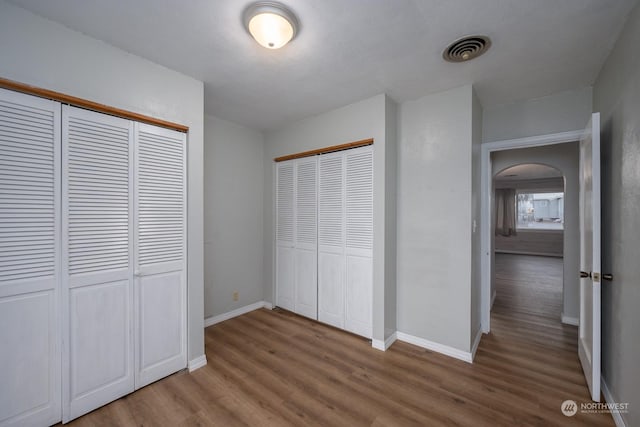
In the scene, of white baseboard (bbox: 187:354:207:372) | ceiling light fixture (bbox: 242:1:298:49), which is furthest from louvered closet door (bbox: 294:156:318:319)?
ceiling light fixture (bbox: 242:1:298:49)

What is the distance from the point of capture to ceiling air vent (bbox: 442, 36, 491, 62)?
178 cm

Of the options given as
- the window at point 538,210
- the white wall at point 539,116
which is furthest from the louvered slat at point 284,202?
the window at point 538,210

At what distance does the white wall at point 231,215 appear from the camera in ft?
10.5

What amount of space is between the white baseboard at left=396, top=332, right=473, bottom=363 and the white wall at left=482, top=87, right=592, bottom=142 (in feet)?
7.54

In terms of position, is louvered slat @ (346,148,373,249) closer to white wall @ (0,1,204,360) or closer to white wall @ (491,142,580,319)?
white wall @ (0,1,204,360)

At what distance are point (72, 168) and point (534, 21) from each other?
3.12 m

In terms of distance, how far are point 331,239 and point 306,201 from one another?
2.01 feet

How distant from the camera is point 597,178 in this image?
6.03 feet

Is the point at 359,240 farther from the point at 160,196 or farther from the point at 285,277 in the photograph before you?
the point at 160,196

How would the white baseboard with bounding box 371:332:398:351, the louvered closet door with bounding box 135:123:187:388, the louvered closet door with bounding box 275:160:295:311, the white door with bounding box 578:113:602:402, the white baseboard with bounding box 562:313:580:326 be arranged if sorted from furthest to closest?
the louvered closet door with bounding box 275:160:295:311, the white baseboard with bounding box 562:313:580:326, the white baseboard with bounding box 371:332:398:351, the louvered closet door with bounding box 135:123:187:388, the white door with bounding box 578:113:602:402

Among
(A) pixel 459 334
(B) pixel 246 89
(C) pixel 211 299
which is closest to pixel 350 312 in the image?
(A) pixel 459 334

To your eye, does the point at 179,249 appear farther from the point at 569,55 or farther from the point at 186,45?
the point at 569,55

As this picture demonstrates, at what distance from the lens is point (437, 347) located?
2586 millimetres

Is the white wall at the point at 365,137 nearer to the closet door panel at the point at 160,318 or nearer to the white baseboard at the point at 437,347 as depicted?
the white baseboard at the point at 437,347
